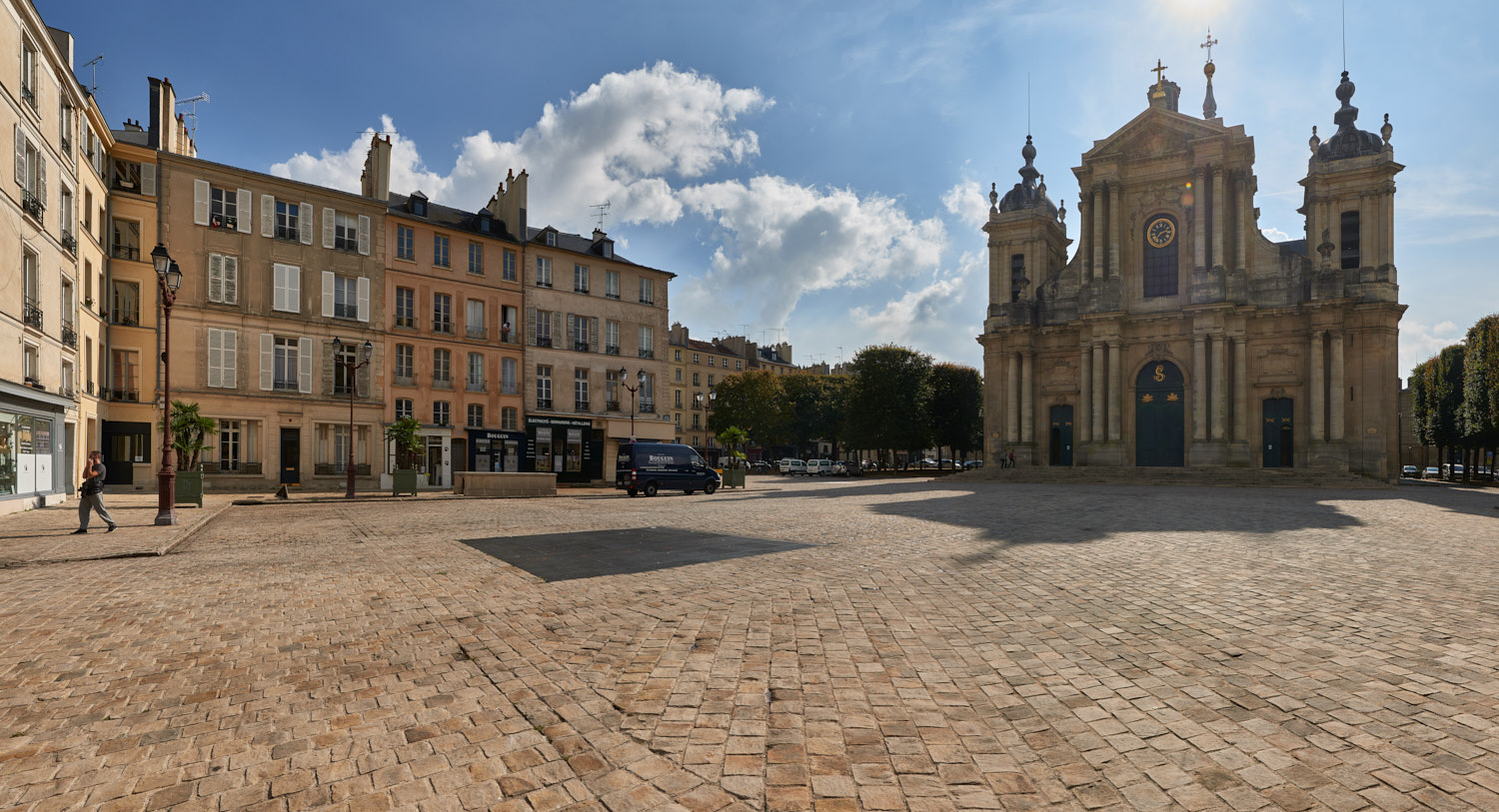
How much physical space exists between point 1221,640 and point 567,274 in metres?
36.3

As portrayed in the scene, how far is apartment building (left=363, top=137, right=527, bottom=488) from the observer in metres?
33.1

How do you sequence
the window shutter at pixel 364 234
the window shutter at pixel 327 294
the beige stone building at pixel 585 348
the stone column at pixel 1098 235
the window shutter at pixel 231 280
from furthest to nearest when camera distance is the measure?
the stone column at pixel 1098 235 → the beige stone building at pixel 585 348 → the window shutter at pixel 364 234 → the window shutter at pixel 327 294 → the window shutter at pixel 231 280

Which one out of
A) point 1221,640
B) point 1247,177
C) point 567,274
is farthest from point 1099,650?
point 1247,177

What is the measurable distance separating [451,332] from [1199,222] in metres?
37.6

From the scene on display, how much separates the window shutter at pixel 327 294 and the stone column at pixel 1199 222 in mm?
41026

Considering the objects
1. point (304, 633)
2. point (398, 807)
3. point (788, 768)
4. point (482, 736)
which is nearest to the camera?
point (398, 807)

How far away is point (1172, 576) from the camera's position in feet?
25.5

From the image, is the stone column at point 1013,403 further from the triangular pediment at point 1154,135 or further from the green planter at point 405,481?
the green planter at point 405,481

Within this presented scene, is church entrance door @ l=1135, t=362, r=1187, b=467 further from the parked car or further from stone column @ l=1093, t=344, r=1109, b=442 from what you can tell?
the parked car

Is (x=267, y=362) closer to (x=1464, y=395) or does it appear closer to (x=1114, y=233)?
(x=1114, y=233)

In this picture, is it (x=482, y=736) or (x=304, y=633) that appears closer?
(x=482, y=736)

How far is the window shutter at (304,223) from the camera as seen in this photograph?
30.5 metres

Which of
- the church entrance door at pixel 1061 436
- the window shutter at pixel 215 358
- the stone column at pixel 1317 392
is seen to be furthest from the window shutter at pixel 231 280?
the stone column at pixel 1317 392

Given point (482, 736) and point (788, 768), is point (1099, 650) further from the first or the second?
point (482, 736)
